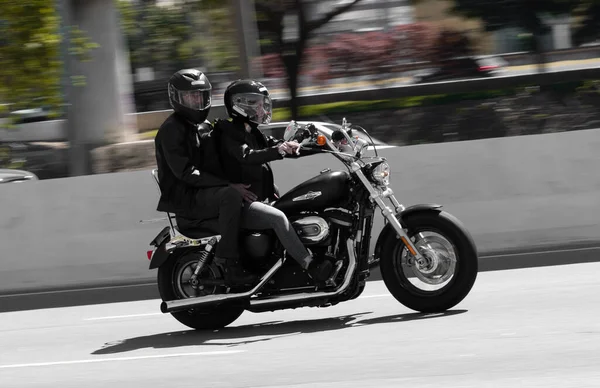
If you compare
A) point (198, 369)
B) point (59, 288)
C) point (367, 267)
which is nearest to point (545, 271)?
point (367, 267)

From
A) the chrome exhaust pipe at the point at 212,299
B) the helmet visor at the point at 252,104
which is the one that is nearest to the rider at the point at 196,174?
the chrome exhaust pipe at the point at 212,299

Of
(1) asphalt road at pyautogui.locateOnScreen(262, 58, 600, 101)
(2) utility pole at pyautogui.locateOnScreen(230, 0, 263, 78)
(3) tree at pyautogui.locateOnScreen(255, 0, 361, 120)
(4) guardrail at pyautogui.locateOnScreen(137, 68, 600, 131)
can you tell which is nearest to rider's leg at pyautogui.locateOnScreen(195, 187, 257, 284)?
(4) guardrail at pyautogui.locateOnScreen(137, 68, 600, 131)

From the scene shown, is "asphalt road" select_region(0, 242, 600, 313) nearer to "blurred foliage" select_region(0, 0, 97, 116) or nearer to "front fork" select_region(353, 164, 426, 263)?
"front fork" select_region(353, 164, 426, 263)

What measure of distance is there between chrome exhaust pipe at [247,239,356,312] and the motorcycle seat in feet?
2.02

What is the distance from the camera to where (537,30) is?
13195mm

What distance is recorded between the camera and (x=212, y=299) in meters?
7.78

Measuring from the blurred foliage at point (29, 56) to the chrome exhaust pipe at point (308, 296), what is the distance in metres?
9.22

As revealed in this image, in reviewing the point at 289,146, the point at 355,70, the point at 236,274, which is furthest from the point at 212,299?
the point at 355,70

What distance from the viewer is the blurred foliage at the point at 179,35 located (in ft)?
47.1

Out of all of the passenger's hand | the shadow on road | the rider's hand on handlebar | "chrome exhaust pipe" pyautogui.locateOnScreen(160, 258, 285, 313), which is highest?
the rider's hand on handlebar

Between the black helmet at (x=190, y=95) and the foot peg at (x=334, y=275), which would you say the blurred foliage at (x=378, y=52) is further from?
the foot peg at (x=334, y=275)

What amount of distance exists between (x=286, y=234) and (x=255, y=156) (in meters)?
0.60

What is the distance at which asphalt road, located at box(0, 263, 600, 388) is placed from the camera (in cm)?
579

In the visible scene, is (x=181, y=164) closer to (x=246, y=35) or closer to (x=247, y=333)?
(x=247, y=333)
